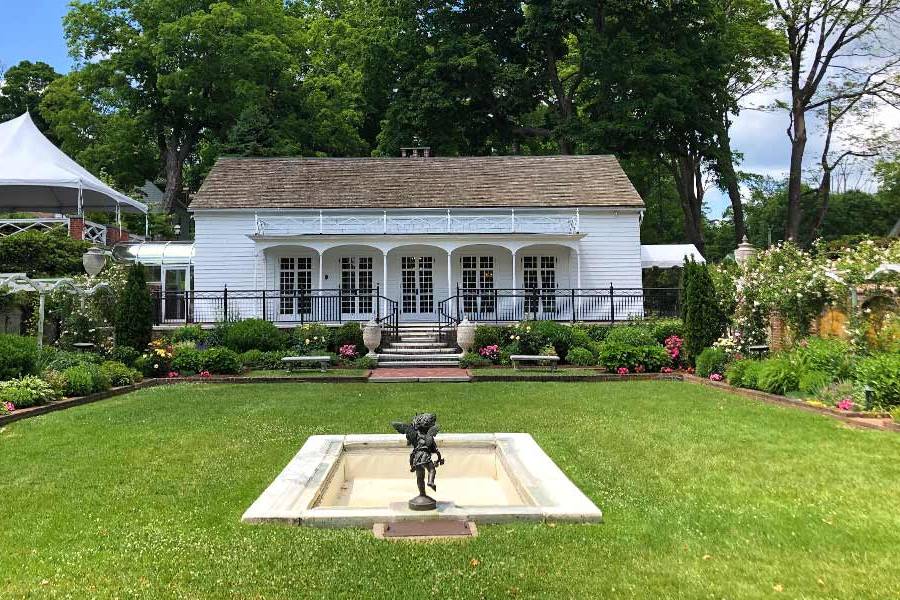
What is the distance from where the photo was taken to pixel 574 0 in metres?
36.2

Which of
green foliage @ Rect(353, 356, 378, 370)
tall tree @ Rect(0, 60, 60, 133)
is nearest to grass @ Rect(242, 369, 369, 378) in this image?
green foliage @ Rect(353, 356, 378, 370)

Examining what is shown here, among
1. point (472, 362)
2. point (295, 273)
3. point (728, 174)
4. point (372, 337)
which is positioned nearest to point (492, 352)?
point (472, 362)

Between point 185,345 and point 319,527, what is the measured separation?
572 inches

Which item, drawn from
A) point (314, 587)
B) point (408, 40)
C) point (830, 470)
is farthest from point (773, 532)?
point (408, 40)

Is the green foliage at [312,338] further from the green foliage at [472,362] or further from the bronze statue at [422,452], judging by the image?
the bronze statue at [422,452]

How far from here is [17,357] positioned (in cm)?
1215

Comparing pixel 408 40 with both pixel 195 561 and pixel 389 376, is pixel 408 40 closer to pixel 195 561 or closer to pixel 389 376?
pixel 389 376

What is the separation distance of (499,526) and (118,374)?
12.3 metres

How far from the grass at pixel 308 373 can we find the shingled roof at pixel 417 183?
406 inches

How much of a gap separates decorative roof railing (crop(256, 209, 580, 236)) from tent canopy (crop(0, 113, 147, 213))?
988 cm

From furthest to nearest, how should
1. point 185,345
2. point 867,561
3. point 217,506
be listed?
point 185,345
point 217,506
point 867,561

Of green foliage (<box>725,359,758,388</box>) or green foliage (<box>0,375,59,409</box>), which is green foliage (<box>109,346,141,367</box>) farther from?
green foliage (<box>725,359,758,388</box>)

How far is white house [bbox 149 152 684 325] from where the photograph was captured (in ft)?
79.0

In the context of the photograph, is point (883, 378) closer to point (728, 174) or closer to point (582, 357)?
point (582, 357)
